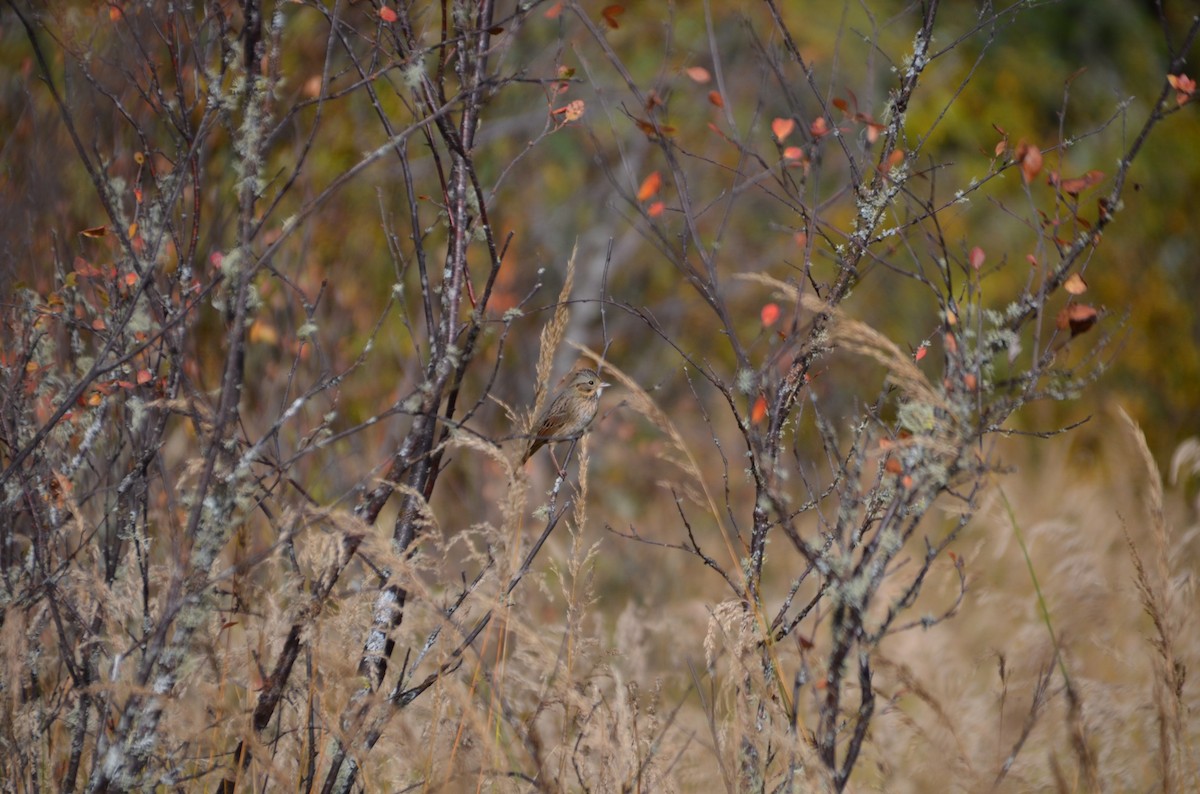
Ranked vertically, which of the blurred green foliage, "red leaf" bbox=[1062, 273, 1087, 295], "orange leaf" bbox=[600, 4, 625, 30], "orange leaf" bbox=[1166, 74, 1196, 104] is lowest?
"red leaf" bbox=[1062, 273, 1087, 295]

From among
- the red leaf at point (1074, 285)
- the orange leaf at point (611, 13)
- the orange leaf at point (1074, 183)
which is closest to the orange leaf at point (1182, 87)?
the orange leaf at point (1074, 183)

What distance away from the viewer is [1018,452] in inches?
332

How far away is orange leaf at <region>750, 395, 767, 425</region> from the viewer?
2.16 metres

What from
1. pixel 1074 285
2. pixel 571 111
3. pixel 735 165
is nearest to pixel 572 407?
pixel 571 111

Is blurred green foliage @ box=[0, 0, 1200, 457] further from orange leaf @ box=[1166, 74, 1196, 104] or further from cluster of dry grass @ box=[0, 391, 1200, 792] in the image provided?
orange leaf @ box=[1166, 74, 1196, 104]

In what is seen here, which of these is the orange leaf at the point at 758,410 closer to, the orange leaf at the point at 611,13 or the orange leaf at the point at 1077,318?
the orange leaf at the point at 1077,318

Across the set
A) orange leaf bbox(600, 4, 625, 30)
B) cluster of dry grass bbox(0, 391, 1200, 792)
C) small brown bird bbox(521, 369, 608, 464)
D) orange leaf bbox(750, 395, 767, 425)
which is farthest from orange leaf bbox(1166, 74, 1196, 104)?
small brown bird bbox(521, 369, 608, 464)

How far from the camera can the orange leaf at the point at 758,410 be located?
85.1 inches

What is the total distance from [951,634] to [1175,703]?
2.56m

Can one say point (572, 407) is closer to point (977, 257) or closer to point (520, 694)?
point (520, 694)

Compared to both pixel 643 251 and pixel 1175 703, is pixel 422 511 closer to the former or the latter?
pixel 1175 703

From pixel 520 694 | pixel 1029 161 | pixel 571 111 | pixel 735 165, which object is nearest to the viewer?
pixel 1029 161

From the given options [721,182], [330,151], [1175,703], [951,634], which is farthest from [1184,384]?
[1175,703]

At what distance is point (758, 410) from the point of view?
222 centimetres
